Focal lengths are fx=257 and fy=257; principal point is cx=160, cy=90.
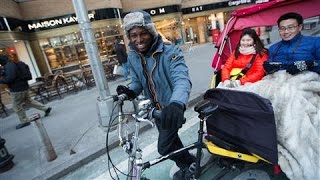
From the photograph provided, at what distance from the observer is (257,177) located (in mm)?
2877

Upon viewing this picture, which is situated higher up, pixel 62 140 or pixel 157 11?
pixel 157 11

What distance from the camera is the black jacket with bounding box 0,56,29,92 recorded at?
633 cm

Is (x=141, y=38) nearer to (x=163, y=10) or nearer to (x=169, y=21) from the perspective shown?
(x=163, y=10)

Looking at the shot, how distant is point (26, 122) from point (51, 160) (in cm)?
342

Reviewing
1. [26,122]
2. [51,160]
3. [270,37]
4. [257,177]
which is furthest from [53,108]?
[270,37]

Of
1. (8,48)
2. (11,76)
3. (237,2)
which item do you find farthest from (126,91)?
(237,2)

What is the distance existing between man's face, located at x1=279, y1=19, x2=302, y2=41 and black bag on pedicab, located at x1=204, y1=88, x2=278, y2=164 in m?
1.40

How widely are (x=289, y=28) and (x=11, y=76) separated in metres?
6.20

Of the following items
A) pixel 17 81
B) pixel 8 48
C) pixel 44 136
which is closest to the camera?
pixel 44 136

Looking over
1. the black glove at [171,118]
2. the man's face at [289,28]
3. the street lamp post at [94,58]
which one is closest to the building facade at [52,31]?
the street lamp post at [94,58]

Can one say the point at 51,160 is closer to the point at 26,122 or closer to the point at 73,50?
the point at 26,122

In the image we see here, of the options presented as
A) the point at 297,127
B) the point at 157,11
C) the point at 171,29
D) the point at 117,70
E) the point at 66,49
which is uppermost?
the point at 157,11

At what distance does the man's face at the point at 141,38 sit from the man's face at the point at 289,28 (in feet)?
6.39

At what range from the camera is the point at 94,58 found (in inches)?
193
